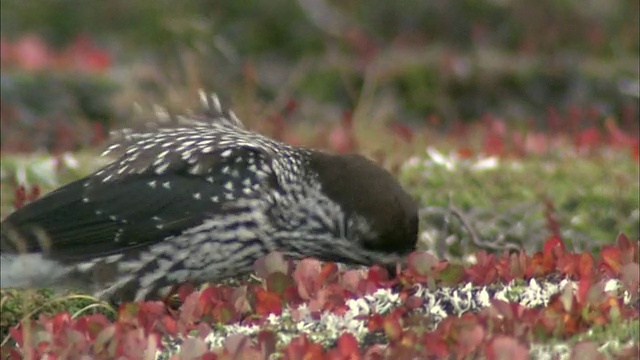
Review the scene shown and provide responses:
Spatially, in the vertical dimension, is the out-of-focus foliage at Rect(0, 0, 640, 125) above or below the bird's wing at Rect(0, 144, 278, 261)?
below

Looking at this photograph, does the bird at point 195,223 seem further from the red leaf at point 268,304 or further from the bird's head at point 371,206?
the red leaf at point 268,304

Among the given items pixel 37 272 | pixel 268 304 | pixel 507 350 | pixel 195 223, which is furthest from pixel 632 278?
pixel 37 272

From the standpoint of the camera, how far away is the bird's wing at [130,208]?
21.2 feet

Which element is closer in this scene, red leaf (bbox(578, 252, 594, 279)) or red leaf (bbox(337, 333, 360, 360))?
red leaf (bbox(337, 333, 360, 360))

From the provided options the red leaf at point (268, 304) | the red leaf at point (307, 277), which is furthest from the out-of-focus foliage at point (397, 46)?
the red leaf at point (268, 304)

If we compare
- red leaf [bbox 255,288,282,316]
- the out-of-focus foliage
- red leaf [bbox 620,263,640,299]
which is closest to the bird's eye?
red leaf [bbox 255,288,282,316]

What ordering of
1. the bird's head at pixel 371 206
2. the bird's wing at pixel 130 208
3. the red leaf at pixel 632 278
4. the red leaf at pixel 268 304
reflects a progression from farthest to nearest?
the bird's wing at pixel 130 208 < the bird's head at pixel 371 206 < the red leaf at pixel 268 304 < the red leaf at pixel 632 278

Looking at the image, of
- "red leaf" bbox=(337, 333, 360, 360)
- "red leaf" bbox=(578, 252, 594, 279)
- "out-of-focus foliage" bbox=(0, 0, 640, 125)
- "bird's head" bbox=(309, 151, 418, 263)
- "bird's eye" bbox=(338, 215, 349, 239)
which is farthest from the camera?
"out-of-focus foliage" bbox=(0, 0, 640, 125)

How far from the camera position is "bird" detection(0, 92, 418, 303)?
6.39 m

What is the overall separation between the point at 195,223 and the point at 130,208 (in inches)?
14.3

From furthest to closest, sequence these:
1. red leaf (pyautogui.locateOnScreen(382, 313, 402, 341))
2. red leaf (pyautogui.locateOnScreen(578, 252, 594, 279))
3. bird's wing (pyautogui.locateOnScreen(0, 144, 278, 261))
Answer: bird's wing (pyautogui.locateOnScreen(0, 144, 278, 261)), red leaf (pyautogui.locateOnScreen(578, 252, 594, 279)), red leaf (pyautogui.locateOnScreen(382, 313, 402, 341))

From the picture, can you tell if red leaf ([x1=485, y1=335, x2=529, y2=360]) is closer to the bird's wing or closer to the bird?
the bird

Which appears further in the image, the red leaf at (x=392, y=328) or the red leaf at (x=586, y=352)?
the red leaf at (x=392, y=328)

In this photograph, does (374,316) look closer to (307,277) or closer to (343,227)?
(307,277)
